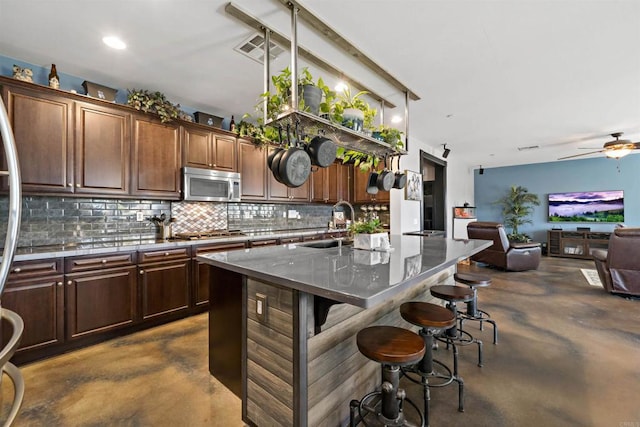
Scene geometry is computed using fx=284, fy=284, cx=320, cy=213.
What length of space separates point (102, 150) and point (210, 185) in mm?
1146

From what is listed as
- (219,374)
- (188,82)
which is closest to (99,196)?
(188,82)

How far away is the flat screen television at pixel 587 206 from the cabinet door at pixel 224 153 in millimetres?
8682

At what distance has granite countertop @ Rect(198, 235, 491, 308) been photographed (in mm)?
1069

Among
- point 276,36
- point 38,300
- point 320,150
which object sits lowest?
point 38,300

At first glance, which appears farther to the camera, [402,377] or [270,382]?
[402,377]

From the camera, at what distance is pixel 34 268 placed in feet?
7.37

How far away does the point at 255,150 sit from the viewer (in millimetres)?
4211

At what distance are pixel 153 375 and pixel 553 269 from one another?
7.14 metres

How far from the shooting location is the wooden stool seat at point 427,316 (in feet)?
5.49

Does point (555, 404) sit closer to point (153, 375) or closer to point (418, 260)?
point (418, 260)

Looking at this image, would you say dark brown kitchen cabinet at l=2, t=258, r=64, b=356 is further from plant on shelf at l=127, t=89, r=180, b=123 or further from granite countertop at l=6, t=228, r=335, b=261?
plant on shelf at l=127, t=89, r=180, b=123

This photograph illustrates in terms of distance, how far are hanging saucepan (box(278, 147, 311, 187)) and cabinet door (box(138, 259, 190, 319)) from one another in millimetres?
1994

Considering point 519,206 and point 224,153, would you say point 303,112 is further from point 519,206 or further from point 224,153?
point 519,206

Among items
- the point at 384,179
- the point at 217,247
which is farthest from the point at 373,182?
the point at 217,247
